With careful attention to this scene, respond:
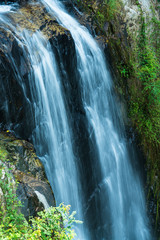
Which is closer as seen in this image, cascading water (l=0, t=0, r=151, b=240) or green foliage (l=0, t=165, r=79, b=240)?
green foliage (l=0, t=165, r=79, b=240)

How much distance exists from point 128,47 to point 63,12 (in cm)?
296

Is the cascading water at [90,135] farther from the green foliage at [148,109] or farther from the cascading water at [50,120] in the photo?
the green foliage at [148,109]

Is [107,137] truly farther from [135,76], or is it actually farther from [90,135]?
[135,76]

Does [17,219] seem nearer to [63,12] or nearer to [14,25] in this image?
[14,25]

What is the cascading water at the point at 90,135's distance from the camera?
199 inches

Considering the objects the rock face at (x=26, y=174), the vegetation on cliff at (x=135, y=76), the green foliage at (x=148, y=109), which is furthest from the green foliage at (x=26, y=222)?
the green foliage at (x=148, y=109)

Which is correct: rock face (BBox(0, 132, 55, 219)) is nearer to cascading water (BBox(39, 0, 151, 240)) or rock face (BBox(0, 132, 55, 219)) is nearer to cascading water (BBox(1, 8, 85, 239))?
cascading water (BBox(1, 8, 85, 239))

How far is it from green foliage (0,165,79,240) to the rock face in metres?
0.34

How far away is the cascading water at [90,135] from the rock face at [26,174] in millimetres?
721

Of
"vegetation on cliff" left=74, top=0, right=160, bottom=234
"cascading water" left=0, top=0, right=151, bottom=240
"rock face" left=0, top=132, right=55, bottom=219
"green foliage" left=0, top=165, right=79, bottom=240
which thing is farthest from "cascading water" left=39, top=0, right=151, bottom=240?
"green foliage" left=0, top=165, right=79, bottom=240

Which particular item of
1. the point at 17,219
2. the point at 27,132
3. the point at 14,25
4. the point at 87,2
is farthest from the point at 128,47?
the point at 17,219

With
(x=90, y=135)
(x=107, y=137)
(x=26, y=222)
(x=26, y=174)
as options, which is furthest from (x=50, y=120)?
(x=26, y=222)

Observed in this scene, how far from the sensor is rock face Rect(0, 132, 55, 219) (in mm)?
3430

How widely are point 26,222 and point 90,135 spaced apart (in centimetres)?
368
